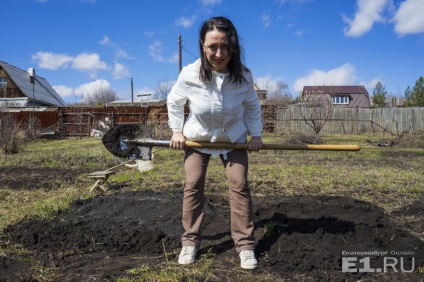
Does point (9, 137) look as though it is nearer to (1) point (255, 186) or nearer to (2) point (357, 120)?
(1) point (255, 186)

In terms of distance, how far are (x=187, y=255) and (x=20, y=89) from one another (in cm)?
3978

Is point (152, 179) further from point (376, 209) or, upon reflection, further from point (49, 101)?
point (49, 101)

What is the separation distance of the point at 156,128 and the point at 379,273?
1386 cm

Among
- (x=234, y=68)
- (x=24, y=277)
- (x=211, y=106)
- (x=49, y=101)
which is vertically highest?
(x=49, y=101)

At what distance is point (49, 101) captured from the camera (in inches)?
1599

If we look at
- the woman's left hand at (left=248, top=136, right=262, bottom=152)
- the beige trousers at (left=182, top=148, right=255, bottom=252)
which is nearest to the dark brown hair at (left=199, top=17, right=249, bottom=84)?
the woman's left hand at (left=248, top=136, right=262, bottom=152)

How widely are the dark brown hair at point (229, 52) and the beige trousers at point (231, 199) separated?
1.87 ft

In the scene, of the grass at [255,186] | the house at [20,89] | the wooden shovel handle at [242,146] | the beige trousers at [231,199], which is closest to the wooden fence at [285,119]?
the house at [20,89]

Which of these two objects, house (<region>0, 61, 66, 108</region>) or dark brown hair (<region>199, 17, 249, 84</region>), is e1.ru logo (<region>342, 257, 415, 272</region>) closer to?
dark brown hair (<region>199, 17, 249, 84</region>)

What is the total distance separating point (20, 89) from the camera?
122 feet

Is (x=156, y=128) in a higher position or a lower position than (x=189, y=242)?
higher

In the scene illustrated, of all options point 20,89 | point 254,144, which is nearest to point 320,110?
point 254,144

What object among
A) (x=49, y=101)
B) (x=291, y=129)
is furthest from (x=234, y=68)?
(x=49, y=101)

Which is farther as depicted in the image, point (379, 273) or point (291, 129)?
point (291, 129)
